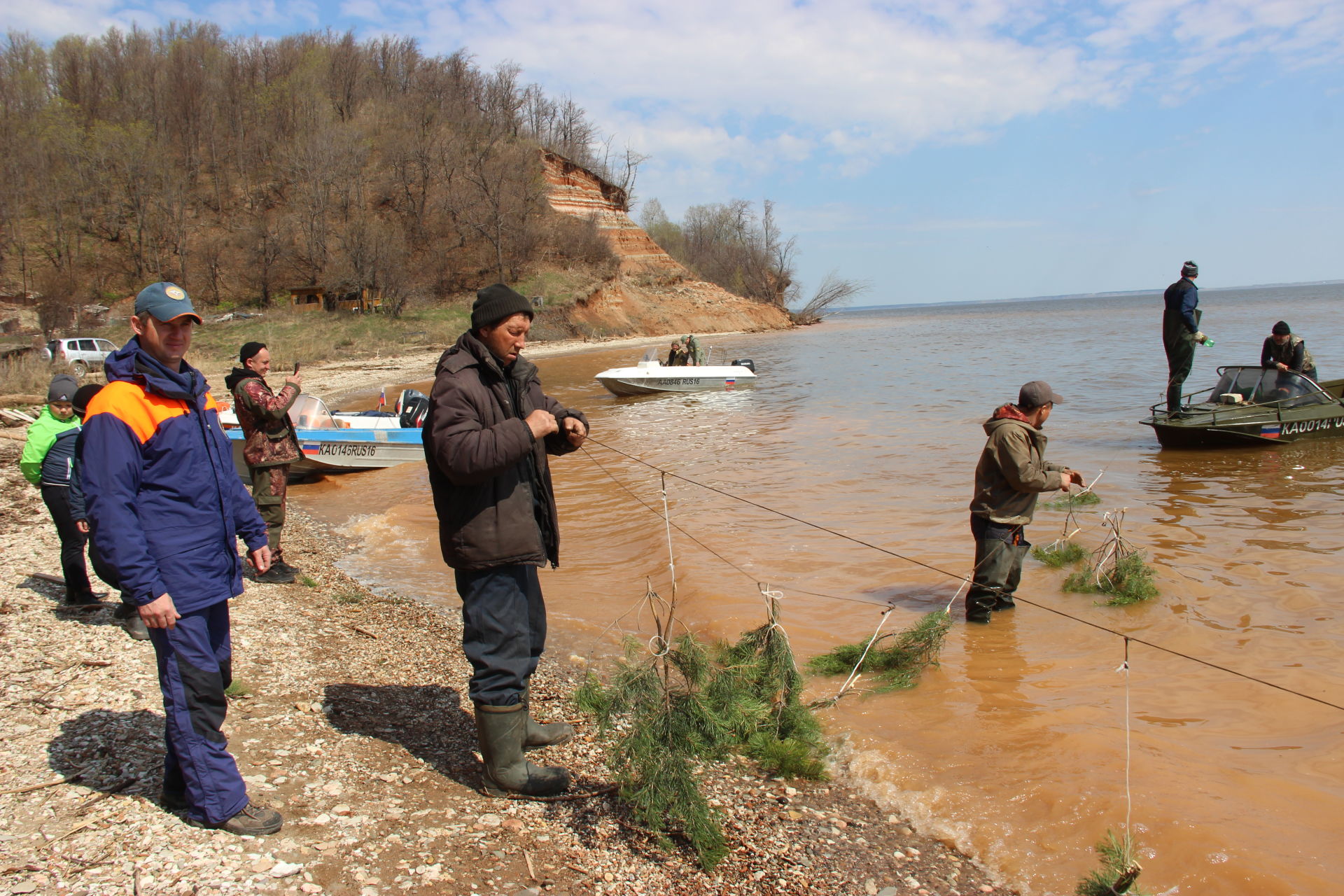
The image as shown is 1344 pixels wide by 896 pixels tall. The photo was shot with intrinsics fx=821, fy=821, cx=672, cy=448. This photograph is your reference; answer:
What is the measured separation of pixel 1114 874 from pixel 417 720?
10.3ft

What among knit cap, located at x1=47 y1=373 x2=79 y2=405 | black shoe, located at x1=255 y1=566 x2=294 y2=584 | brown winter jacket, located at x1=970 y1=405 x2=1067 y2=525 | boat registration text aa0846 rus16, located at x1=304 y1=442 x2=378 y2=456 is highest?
knit cap, located at x1=47 y1=373 x2=79 y2=405

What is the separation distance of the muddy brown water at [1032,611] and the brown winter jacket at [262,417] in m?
1.51

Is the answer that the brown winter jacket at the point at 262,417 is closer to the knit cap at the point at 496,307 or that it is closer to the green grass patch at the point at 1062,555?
the knit cap at the point at 496,307

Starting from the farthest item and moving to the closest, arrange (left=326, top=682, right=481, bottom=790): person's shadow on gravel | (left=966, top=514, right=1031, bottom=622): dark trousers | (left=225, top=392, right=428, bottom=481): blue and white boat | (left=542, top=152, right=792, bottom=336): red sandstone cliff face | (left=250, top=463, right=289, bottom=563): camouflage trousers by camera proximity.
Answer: (left=542, top=152, right=792, bottom=336): red sandstone cliff face
(left=225, top=392, right=428, bottom=481): blue and white boat
(left=250, top=463, right=289, bottom=563): camouflage trousers
(left=966, top=514, right=1031, bottom=622): dark trousers
(left=326, top=682, right=481, bottom=790): person's shadow on gravel

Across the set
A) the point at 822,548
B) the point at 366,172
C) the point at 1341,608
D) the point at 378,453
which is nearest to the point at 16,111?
the point at 366,172

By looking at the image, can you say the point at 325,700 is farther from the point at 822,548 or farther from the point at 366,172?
the point at 366,172

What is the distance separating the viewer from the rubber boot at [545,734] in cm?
385

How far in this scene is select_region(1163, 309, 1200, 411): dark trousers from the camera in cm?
1217

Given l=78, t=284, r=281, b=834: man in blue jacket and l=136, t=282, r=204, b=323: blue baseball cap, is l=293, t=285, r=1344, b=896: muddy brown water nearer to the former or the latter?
l=78, t=284, r=281, b=834: man in blue jacket

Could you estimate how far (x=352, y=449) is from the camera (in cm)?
1267

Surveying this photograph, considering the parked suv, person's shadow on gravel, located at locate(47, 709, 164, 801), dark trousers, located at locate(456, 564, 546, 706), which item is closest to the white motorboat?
the parked suv

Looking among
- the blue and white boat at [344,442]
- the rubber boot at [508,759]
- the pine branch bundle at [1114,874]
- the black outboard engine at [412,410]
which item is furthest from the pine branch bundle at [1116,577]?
the black outboard engine at [412,410]

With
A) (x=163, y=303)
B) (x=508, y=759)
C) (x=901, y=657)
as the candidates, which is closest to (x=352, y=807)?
(x=508, y=759)

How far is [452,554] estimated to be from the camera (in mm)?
3172
